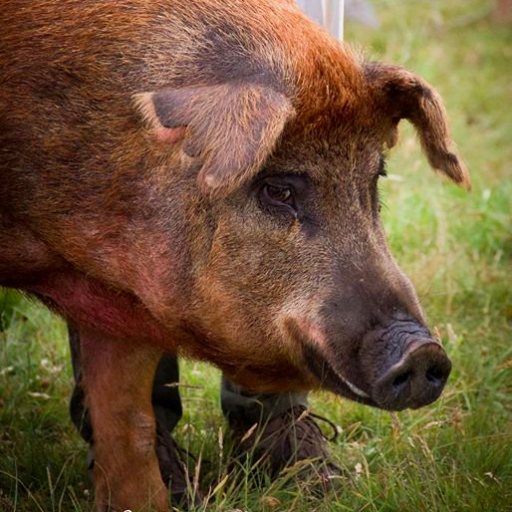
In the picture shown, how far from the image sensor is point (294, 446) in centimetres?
446

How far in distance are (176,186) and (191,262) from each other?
247 millimetres

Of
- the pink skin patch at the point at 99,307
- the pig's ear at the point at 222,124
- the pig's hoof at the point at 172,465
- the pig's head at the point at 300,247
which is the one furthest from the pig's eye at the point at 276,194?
the pig's hoof at the point at 172,465

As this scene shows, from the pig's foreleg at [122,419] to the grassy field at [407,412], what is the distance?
15 cm

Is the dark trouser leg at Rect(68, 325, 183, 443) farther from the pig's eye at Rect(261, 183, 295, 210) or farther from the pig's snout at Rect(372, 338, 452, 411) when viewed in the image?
the pig's snout at Rect(372, 338, 452, 411)

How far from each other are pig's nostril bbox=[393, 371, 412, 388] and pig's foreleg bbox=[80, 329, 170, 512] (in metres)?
1.10

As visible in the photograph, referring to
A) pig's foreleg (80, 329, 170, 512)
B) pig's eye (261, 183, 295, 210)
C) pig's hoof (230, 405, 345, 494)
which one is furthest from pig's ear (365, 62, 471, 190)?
pig's foreleg (80, 329, 170, 512)

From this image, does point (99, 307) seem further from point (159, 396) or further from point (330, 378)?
point (330, 378)

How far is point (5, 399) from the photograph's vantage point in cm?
504

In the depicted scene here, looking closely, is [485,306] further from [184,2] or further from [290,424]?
[184,2]

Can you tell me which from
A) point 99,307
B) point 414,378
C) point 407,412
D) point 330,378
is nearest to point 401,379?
point 414,378

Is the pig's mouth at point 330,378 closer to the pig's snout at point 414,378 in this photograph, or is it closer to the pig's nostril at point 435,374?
the pig's snout at point 414,378

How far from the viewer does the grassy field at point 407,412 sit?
411 cm

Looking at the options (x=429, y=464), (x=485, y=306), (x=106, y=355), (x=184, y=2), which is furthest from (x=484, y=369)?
(x=184, y=2)

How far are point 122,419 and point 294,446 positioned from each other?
0.64 m
